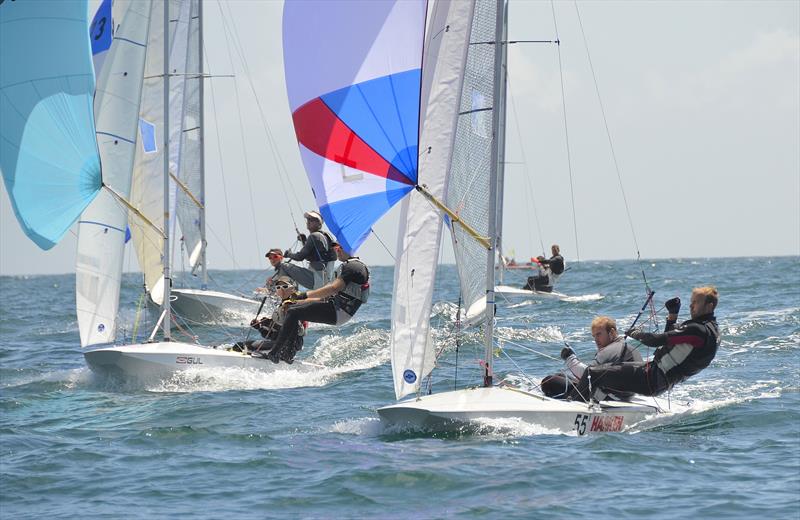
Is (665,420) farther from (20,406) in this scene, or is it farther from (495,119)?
(20,406)

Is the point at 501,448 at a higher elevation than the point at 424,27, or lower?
lower

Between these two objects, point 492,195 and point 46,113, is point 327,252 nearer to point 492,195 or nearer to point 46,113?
point 46,113

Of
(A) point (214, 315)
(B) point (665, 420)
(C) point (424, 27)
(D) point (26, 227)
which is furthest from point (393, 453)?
(A) point (214, 315)

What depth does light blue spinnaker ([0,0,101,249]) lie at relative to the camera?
12641 mm

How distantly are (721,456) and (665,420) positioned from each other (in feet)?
4.36

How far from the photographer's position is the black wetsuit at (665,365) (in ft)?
31.8

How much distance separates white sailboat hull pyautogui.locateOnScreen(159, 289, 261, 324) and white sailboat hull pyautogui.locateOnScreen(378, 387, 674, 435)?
12.4 metres

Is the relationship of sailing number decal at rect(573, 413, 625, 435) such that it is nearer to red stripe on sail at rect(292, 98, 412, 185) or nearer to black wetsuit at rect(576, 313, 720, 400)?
black wetsuit at rect(576, 313, 720, 400)

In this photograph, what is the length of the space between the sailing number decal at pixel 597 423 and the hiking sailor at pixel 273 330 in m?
4.82

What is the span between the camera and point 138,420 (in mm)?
10664

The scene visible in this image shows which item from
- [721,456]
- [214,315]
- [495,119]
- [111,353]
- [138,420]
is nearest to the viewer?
[721,456]

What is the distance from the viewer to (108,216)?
14.2m

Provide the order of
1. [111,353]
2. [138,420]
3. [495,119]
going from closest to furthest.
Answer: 1. [495,119]
2. [138,420]
3. [111,353]

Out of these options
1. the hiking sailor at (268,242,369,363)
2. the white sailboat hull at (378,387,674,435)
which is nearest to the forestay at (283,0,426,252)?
the white sailboat hull at (378,387,674,435)
